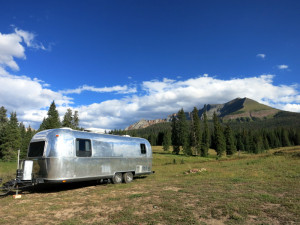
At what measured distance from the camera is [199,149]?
6147 centimetres

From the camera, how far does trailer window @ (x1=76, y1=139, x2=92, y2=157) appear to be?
11.8 meters

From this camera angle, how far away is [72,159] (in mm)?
11273

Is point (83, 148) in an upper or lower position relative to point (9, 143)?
lower

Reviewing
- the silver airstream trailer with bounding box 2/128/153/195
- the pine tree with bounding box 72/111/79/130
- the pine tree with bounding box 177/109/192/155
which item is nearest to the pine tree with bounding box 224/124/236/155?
the pine tree with bounding box 177/109/192/155

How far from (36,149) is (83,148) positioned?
2.56 metres

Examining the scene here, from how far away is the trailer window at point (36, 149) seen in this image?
1115cm

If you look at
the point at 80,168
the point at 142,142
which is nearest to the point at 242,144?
the point at 142,142

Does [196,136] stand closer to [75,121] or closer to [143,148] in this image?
[75,121]

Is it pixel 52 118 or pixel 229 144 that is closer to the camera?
pixel 52 118

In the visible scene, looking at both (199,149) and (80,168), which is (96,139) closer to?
(80,168)

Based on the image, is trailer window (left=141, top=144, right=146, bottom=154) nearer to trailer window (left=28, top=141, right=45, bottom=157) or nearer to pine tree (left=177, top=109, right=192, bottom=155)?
trailer window (left=28, top=141, right=45, bottom=157)

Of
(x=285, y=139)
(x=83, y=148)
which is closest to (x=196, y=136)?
(x=83, y=148)

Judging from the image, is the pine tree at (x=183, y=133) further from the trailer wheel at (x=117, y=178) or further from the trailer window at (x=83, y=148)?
the trailer window at (x=83, y=148)

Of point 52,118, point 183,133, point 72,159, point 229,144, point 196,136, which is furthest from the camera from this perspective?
point 229,144
